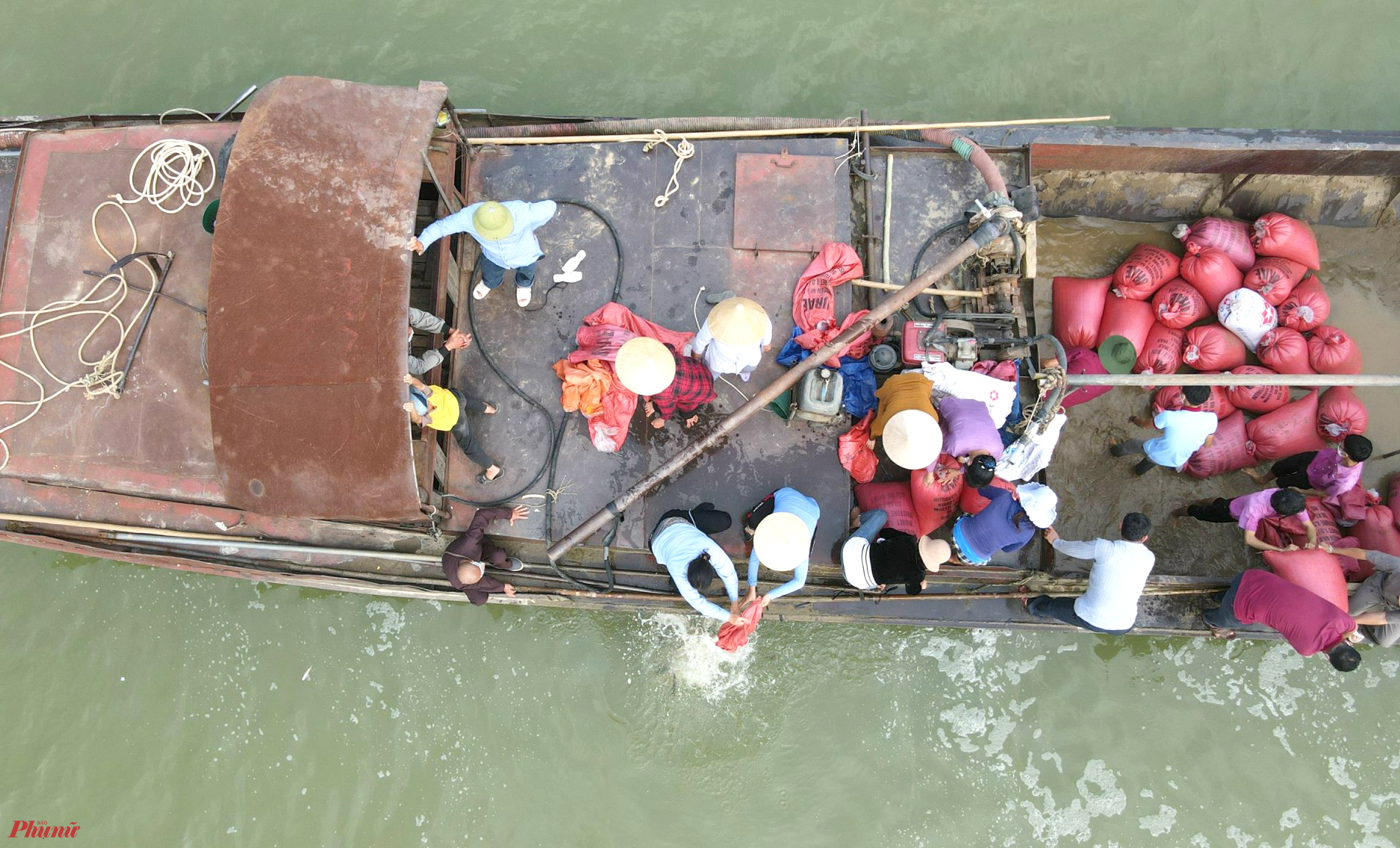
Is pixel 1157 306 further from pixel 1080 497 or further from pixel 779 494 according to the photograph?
pixel 779 494

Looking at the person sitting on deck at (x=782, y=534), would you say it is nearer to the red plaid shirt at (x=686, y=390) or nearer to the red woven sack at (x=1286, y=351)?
the red plaid shirt at (x=686, y=390)

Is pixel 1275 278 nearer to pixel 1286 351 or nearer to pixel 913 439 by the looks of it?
pixel 1286 351

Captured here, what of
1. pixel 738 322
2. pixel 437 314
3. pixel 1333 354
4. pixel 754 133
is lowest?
pixel 1333 354

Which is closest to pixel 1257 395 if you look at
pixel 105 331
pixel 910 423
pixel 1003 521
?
pixel 1003 521

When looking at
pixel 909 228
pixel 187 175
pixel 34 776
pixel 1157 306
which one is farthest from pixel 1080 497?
pixel 34 776

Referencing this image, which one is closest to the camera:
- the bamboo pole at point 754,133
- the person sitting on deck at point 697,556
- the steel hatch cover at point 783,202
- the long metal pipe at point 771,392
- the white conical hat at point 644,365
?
the white conical hat at point 644,365

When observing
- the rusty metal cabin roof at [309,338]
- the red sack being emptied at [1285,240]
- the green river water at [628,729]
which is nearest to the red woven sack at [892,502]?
the green river water at [628,729]
